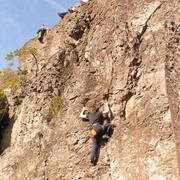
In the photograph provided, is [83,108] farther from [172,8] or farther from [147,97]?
[172,8]

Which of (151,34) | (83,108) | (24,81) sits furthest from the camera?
(24,81)

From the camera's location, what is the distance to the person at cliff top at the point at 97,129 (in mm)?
10699

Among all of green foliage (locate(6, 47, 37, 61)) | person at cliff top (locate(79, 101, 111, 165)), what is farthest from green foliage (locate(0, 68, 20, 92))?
person at cliff top (locate(79, 101, 111, 165))

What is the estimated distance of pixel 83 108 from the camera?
38.9ft

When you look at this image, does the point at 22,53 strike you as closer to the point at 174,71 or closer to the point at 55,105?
the point at 55,105

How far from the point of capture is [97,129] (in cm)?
1066

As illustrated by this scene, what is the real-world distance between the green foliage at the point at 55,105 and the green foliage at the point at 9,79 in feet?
14.3

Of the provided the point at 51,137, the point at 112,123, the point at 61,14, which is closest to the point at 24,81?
the point at 61,14

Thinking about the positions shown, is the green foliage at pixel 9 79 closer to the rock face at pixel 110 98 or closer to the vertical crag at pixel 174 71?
the rock face at pixel 110 98

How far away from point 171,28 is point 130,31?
5.85 feet

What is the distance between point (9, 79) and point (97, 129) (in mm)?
9020

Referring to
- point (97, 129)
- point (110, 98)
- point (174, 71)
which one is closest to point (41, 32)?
point (110, 98)

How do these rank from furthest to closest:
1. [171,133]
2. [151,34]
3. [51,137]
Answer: [51,137] < [151,34] < [171,133]

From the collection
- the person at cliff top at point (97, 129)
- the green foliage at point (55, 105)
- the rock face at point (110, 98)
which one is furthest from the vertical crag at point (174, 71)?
the green foliage at point (55, 105)
